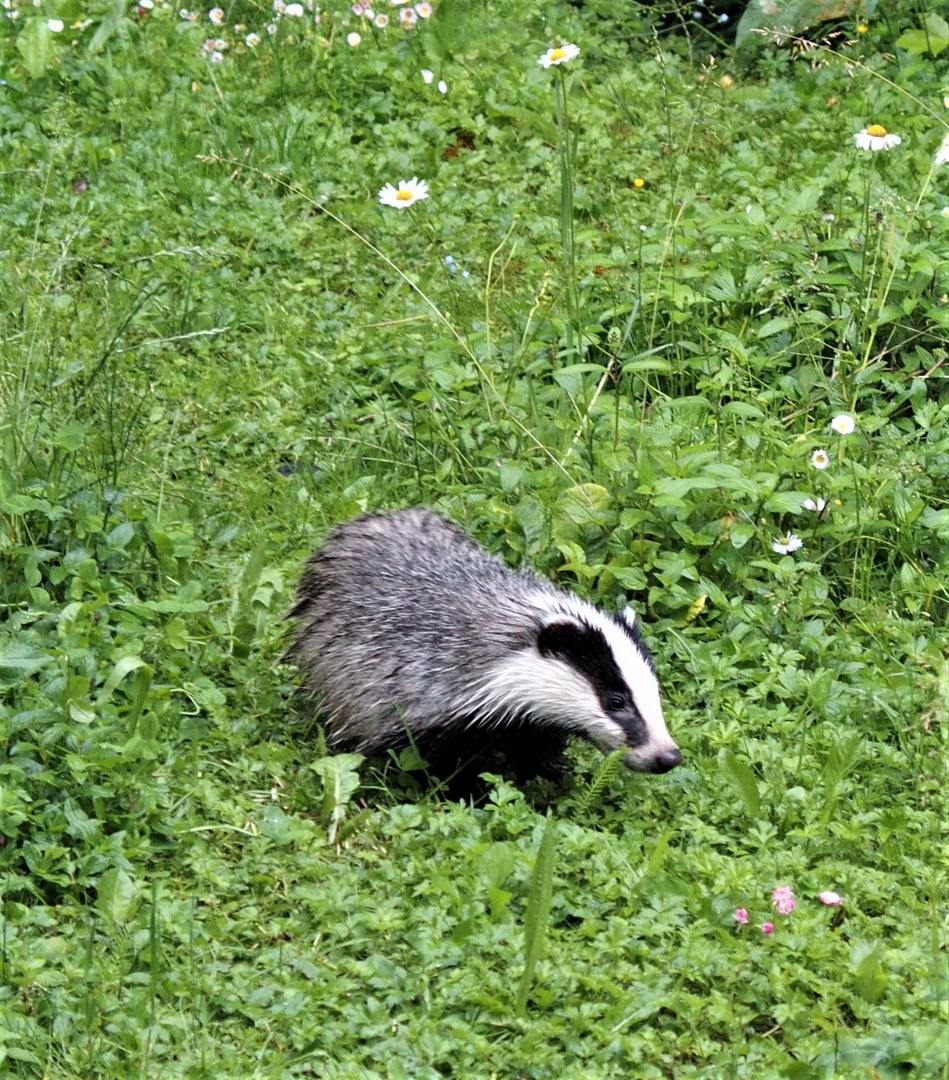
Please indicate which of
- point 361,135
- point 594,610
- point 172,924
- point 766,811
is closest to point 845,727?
point 766,811

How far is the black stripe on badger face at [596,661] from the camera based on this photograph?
436 centimetres

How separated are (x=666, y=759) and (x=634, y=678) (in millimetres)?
267

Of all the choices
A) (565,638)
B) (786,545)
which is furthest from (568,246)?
(565,638)

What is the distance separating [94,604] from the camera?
443cm

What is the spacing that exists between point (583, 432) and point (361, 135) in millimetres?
2998

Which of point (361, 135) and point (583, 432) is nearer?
point (583, 432)

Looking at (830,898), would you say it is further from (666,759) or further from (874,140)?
(874,140)

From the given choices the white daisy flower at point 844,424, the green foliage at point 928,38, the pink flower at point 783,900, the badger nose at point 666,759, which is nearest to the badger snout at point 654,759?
the badger nose at point 666,759

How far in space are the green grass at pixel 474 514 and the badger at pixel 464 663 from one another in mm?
139

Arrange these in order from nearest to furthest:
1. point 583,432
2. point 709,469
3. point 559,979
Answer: point 559,979 < point 709,469 < point 583,432

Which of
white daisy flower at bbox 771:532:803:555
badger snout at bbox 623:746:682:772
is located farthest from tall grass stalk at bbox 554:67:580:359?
badger snout at bbox 623:746:682:772

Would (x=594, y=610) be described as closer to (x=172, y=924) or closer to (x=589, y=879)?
(x=589, y=879)

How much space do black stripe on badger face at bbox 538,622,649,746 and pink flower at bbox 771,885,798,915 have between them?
806 mm

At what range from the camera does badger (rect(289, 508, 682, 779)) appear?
4383mm
